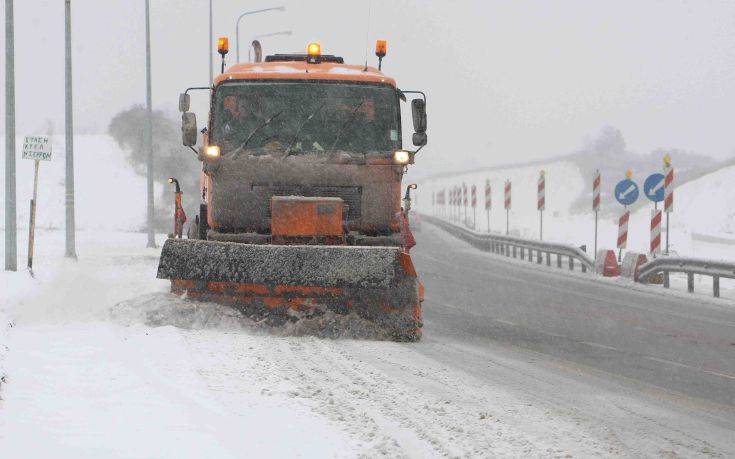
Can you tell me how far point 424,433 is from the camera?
5.48m

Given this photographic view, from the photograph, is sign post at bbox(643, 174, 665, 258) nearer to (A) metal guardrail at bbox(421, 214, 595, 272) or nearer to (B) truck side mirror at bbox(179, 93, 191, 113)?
(A) metal guardrail at bbox(421, 214, 595, 272)

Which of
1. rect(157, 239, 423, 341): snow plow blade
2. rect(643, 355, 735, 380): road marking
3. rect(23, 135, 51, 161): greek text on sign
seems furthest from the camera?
rect(23, 135, 51, 161): greek text on sign

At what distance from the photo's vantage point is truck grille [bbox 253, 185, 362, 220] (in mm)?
10070

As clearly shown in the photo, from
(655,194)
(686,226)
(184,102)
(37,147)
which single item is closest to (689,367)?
(184,102)

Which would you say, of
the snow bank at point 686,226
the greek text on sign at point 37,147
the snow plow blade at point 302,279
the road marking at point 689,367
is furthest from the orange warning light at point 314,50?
the snow bank at point 686,226

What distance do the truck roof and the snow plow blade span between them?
206 cm

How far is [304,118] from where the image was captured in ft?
34.1

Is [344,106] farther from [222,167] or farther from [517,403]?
[517,403]

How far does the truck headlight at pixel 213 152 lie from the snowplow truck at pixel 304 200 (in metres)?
0.01

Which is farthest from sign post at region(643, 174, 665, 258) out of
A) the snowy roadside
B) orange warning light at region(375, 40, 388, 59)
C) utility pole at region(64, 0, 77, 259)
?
utility pole at region(64, 0, 77, 259)

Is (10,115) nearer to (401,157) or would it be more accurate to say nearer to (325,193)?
(325,193)

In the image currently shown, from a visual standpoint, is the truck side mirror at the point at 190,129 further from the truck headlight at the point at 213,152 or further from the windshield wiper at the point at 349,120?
the windshield wiper at the point at 349,120

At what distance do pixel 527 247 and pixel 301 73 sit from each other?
1815 centimetres

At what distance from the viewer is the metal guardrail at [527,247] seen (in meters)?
23.6
